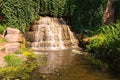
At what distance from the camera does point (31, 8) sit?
Result: 2736 cm

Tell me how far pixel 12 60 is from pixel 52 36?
10076mm

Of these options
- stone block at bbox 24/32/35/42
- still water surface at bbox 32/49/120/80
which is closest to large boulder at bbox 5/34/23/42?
stone block at bbox 24/32/35/42

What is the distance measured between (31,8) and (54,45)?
197 inches

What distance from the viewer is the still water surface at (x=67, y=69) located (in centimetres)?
1405

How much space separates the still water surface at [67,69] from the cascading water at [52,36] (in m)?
4.56

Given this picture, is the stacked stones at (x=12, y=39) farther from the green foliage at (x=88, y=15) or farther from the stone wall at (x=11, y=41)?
the green foliage at (x=88, y=15)

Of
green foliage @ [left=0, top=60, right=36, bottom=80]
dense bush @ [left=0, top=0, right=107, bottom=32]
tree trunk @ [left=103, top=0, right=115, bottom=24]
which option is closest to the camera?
green foliage @ [left=0, top=60, right=36, bottom=80]

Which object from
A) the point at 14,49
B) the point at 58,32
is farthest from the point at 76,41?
the point at 14,49

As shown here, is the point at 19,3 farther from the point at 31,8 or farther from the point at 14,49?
the point at 14,49

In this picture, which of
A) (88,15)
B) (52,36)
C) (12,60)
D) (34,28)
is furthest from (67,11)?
(12,60)

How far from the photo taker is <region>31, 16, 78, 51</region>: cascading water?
976 inches

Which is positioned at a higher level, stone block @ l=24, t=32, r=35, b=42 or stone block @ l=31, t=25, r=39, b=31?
stone block @ l=31, t=25, r=39, b=31

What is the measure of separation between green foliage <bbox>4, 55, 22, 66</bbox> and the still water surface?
1.30m

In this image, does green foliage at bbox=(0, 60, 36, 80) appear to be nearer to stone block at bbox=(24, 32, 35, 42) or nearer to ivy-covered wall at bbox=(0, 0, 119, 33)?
stone block at bbox=(24, 32, 35, 42)
